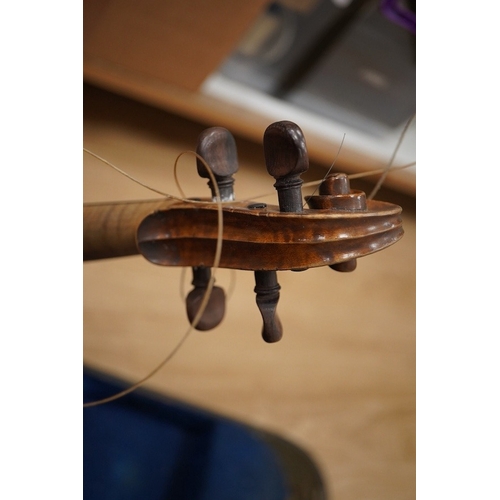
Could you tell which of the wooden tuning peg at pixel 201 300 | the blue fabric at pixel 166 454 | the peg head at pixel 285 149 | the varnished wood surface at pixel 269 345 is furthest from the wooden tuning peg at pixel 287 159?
the varnished wood surface at pixel 269 345

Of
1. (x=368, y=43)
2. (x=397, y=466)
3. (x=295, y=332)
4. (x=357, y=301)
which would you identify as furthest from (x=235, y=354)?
(x=368, y=43)

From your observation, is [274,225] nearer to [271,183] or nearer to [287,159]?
[287,159]

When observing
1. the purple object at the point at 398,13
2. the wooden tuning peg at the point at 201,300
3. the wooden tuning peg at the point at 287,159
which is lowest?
the wooden tuning peg at the point at 201,300

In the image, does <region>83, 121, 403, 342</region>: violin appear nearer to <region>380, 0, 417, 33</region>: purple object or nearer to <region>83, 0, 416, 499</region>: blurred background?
<region>83, 0, 416, 499</region>: blurred background

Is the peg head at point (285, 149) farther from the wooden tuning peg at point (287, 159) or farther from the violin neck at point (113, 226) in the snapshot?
the violin neck at point (113, 226)

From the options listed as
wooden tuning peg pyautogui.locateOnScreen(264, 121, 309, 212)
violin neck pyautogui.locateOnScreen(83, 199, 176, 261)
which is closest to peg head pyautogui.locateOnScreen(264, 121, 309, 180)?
wooden tuning peg pyautogui.locateOnScreen(264, 121, 309, 212)

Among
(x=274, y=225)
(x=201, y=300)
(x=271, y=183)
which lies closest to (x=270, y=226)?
(x=274, y=225)
